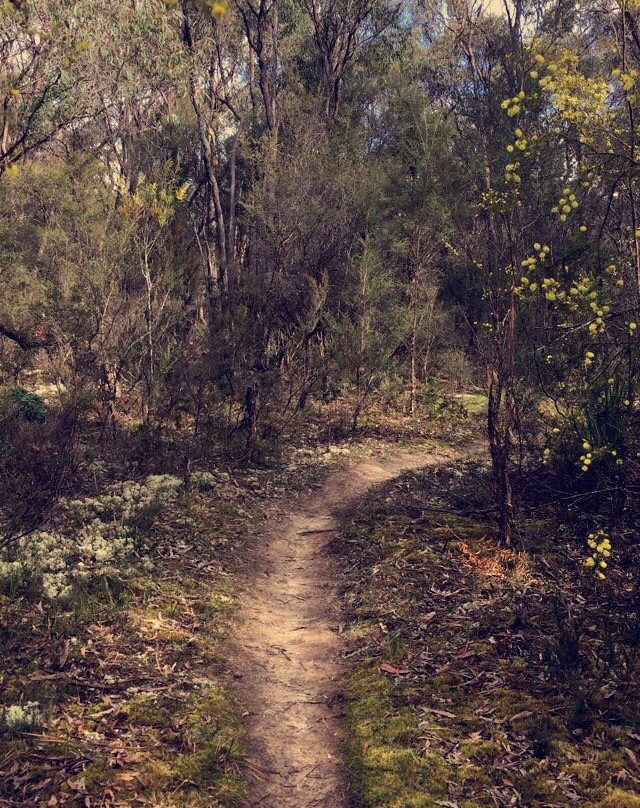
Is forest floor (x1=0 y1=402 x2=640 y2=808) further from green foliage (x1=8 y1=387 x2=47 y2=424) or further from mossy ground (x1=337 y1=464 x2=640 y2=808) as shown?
green foliage (x1=8 y1=387 x2=47 y2=424)

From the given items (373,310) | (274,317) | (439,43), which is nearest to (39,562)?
(274,317)

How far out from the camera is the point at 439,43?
102 feet

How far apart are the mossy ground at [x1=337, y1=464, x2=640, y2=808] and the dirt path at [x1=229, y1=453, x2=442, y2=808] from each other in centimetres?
25

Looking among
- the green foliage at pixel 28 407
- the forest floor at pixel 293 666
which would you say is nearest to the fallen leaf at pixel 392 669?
the forest floor at pixel 293 666

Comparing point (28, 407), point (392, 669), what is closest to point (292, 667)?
point (392, 669)

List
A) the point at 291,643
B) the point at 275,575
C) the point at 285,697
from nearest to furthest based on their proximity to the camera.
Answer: the point at 285,697 < the point at 291,643 < the point at 275,575

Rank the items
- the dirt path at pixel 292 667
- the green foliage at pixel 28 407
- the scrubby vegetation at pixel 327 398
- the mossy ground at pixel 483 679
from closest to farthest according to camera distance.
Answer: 1. the mossy ground at pixel 483 679
2. the dirt path at pixel 292 667
3. the scrubby vegetation at pixel 327 398
4. the green foliage at pixel 28 407

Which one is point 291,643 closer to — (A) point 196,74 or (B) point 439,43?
(A) point 196,74

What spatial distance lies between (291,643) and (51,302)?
38.9 feet

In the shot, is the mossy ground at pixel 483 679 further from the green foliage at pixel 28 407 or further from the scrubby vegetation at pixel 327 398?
the green foliage at pixel 28 407

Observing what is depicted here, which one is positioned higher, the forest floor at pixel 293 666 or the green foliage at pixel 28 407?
the green foliage at pixel 28 407

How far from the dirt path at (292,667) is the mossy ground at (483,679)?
25 centimetres

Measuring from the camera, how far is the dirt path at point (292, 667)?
5297 millimetres

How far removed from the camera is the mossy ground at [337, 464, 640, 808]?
501cm
